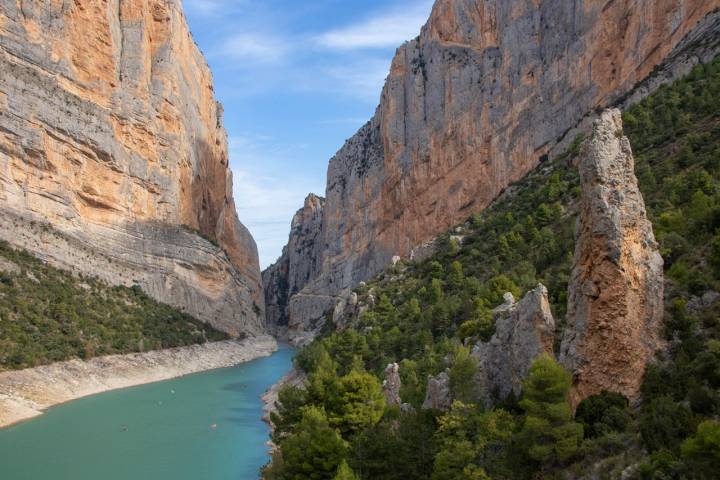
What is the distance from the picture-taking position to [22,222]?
51000 millimetres

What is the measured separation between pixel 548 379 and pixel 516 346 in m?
3.46

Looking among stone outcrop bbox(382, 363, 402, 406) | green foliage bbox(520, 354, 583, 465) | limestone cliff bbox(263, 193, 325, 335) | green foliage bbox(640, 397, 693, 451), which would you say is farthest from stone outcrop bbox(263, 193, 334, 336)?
green foliage bbox(640, 397, 693, 451)

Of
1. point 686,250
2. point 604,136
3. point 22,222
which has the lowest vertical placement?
point 686,250

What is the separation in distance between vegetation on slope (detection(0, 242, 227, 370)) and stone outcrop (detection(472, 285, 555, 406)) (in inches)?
1170

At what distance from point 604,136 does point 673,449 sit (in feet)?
22.0

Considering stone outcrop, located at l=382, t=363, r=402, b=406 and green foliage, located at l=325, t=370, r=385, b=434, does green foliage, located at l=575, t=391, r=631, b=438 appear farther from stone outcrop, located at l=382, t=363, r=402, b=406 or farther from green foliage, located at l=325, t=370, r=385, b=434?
stone outcrop, located at l=382, t=363, r=402, b=406

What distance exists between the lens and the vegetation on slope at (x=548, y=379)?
444 inches

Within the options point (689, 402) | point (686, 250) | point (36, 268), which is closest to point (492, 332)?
point (686, 250)

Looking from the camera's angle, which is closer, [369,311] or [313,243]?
[369,311]

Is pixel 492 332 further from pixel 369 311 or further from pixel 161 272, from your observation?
pixel 161 272

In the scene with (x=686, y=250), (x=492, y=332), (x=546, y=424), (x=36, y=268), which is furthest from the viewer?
(x=36, y=268)

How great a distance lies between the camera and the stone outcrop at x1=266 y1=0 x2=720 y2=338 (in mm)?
47031

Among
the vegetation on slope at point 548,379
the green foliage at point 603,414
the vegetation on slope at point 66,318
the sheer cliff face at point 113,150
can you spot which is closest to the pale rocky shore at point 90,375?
the vegetation on slope at point 66,318

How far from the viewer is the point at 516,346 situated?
16094 millimetres
